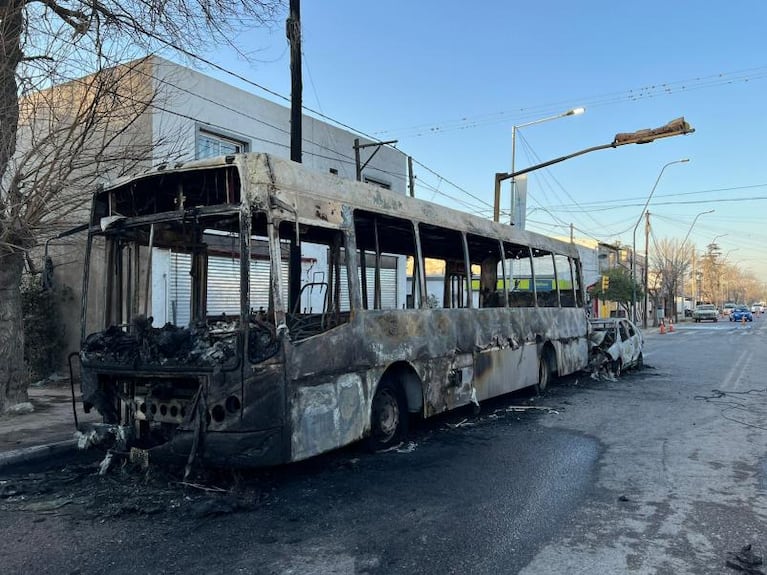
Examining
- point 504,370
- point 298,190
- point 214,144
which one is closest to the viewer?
point 298,190

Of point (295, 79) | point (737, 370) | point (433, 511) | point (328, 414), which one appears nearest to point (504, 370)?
point (328, 414)

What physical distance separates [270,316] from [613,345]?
10.9 m

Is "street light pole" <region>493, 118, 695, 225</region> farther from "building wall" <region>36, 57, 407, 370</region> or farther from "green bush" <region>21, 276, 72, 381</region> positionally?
"green bush" <region>21, 276, 72, 381</region>

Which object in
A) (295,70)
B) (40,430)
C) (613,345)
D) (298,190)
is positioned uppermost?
(295,70)

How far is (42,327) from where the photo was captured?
1305 cm

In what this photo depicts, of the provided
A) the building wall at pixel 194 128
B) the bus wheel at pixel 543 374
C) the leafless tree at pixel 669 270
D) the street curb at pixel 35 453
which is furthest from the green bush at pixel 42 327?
the leafless tree at pixel 669 270

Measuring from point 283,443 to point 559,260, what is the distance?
887 centimetres

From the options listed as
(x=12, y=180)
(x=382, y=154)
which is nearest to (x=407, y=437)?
(x=12, y=180)

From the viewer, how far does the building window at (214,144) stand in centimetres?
1417

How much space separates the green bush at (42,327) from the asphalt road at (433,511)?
784 cm

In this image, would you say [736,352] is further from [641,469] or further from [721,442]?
[641,469]

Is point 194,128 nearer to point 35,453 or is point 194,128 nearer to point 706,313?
point 35,453

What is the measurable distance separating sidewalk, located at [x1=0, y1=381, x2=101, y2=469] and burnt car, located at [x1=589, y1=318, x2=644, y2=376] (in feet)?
35.1

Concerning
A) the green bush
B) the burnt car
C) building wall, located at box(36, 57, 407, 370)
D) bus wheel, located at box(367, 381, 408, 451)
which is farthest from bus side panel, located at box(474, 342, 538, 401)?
the green bush
